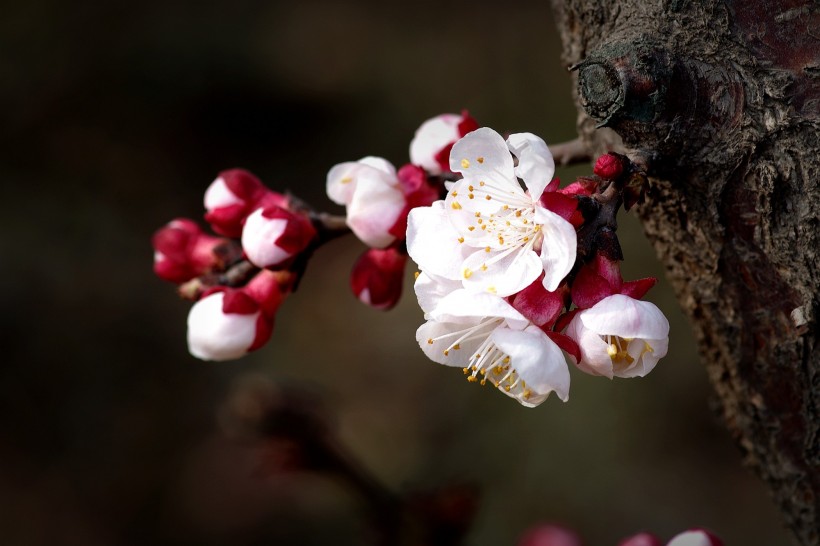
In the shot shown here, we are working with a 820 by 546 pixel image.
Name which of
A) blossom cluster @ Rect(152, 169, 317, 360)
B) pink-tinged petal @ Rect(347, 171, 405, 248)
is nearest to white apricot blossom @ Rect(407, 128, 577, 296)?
pink-tinged petal @ Rect(347, 171, 405, 248)

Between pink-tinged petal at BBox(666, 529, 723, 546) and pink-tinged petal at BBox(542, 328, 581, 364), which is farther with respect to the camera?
pink-tinged petal at BBox(666, 529, 723, 546)

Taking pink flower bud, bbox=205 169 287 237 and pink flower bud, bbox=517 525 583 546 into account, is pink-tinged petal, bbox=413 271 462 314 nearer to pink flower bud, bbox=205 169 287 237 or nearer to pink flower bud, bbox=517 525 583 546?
pink flower bud, bbox=205 169 287 237

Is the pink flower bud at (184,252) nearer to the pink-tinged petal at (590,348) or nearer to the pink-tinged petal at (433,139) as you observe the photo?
the pink-tinged petal at (433,139)

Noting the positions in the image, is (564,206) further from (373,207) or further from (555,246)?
(373,207)

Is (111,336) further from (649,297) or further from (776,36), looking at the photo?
(776,36)

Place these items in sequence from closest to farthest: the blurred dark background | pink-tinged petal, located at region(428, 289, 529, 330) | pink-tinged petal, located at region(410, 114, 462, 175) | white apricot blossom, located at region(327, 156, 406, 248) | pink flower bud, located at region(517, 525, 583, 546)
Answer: pink-tinged petal, located at region(428, 289, 529, 330) → white apricot blossom, located at region(327, 156, 406, 248) → pink-tinged petal, located at region(410, 114, 462, 175) → pink flower bud, located at region(517, 525, 583, 546) → the blurred dark background

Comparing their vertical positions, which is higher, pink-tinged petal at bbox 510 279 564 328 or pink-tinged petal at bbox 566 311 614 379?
pink-tinged petal at bbox 510 279 564 328
